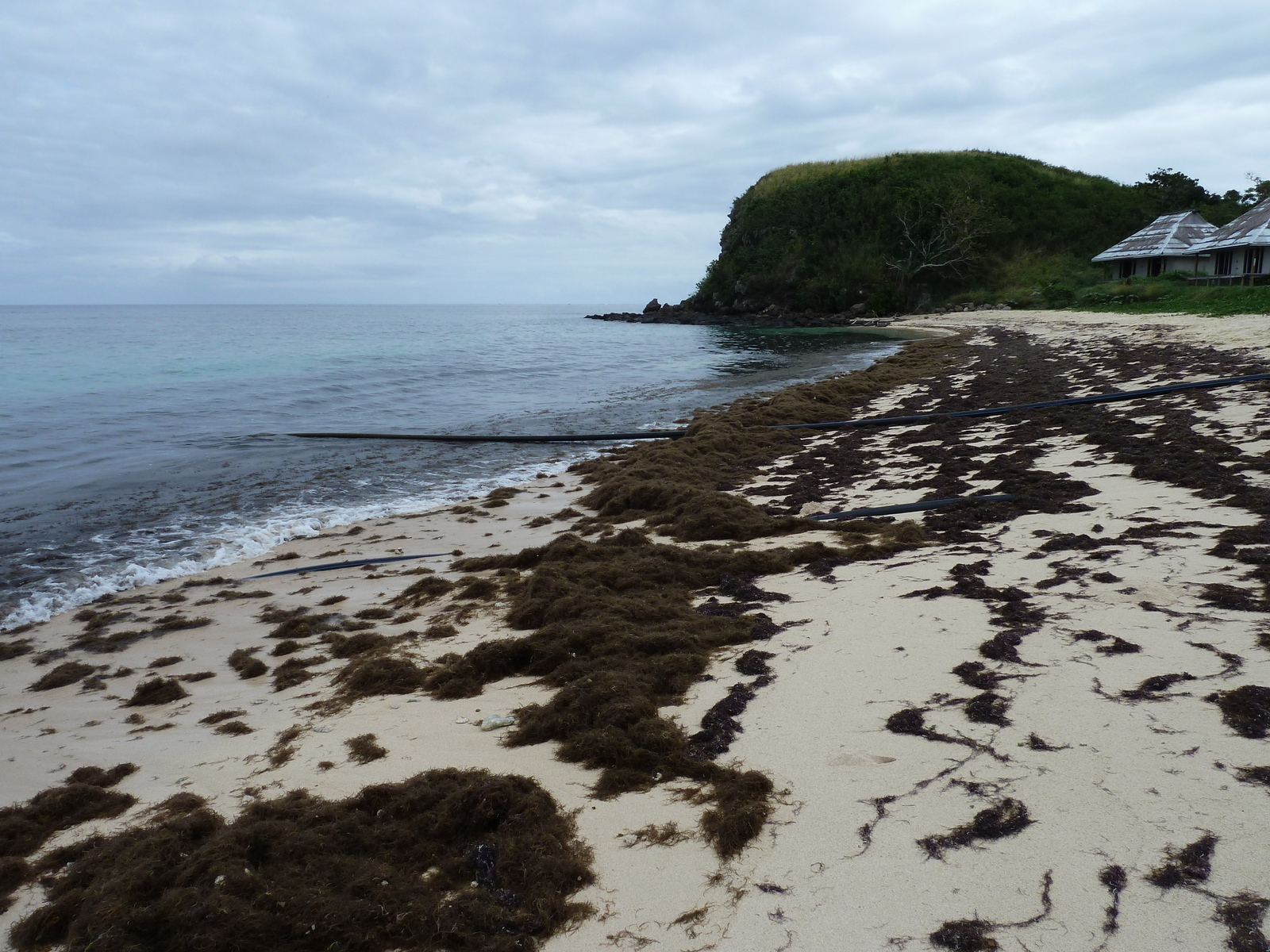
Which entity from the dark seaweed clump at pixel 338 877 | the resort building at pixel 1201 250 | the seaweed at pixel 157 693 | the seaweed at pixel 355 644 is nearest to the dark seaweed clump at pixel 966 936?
the dark seaweed clump at pixel 338 877

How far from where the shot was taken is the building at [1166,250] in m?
35.8

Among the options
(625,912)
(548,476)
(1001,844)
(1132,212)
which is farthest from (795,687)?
(1132,212)

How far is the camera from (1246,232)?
99.3 feet

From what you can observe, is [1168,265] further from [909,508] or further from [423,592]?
[423,592]

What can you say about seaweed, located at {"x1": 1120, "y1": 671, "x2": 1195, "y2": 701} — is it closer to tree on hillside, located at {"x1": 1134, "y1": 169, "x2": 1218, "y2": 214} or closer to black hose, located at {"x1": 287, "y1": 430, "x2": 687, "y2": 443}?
black hose, located at {"x1": 287, "y1": 430, "x2": 687, "y2": 443}

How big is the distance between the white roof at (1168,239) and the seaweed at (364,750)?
4374cm

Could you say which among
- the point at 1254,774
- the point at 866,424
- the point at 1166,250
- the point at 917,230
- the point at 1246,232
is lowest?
the point at 1254,774

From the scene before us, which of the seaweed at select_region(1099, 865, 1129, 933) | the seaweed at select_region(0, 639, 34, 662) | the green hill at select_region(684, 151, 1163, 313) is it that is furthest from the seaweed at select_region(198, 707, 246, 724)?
the green hill at select_region(684, 151, 1163, 313)

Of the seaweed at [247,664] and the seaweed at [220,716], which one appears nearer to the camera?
the seaweed at [220,716]

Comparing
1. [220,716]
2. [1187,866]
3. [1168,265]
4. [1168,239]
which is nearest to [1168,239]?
[1168,239]

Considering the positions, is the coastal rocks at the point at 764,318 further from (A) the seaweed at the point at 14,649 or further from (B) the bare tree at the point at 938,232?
(A) the seaweed at the point at 14,649

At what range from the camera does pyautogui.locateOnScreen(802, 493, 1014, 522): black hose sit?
5758mm

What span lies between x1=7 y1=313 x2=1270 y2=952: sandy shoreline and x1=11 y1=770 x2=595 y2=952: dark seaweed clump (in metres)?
0.15

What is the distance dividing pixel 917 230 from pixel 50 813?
55454 mm
